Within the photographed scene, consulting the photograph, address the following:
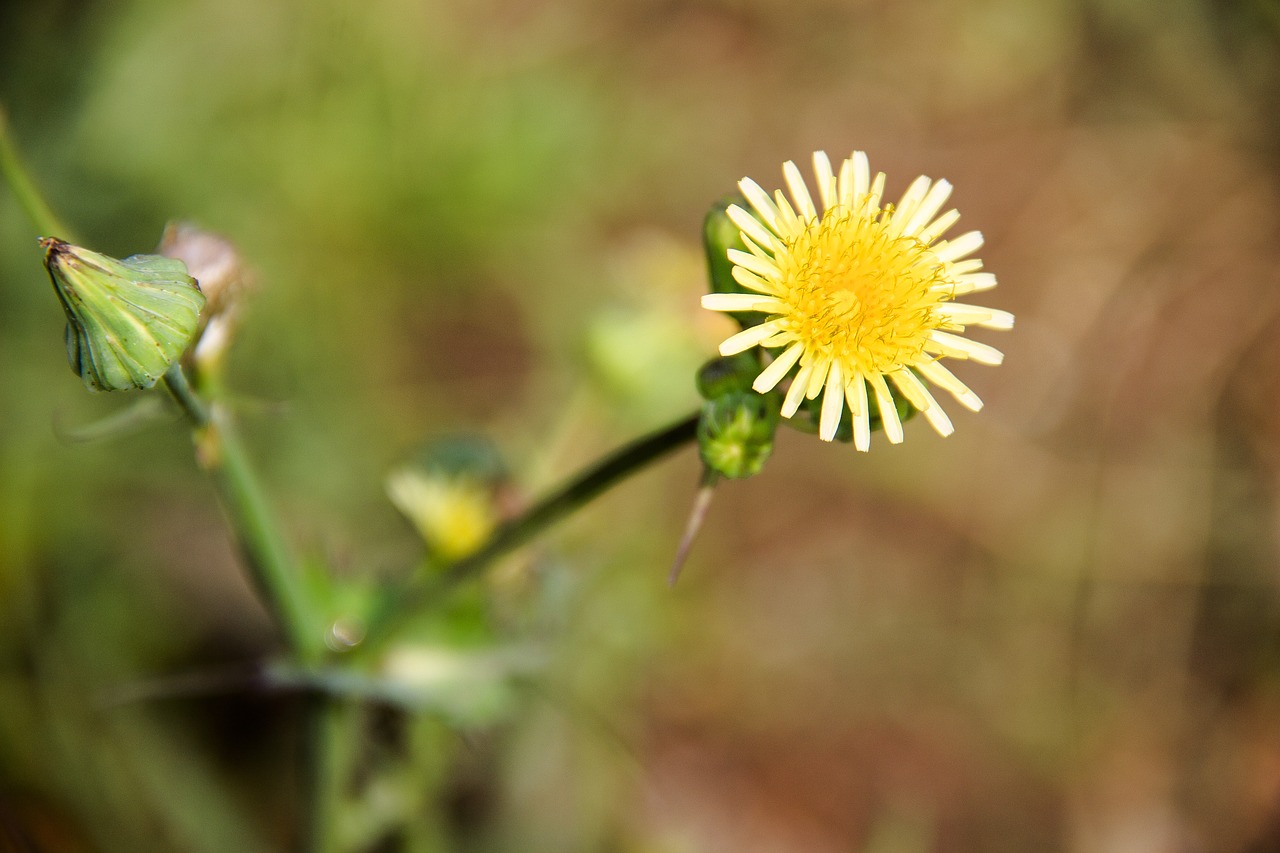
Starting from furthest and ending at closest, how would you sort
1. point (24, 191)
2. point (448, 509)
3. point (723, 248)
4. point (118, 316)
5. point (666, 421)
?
point (666, 421) → point (448, 509) → point (723, 248) → point (24, 191) → point (118, 316)


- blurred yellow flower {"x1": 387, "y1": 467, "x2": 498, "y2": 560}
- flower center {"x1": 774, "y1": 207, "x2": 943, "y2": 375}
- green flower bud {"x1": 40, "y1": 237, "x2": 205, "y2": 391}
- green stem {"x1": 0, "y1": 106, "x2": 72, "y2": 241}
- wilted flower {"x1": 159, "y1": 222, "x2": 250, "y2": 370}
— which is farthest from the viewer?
blurred yellow flower {"x1": 387, "y1": 467, "x2": 498, "y2": 560}

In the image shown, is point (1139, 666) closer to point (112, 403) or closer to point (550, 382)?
point (550, 382)

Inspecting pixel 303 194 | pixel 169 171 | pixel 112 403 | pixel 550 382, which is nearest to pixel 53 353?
pixel 112 403

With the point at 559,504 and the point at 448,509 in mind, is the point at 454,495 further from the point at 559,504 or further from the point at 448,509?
the point at 559,504

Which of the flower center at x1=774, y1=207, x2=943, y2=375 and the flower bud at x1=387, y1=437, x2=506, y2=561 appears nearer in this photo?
the flower center at x1=774, y1=207, x2=943, y2=375

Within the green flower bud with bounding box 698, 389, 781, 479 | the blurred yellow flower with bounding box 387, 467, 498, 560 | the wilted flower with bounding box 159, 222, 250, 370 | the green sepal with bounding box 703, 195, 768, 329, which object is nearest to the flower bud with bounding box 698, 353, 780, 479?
the green flower bud with bounding box 698, 389, 781, 479

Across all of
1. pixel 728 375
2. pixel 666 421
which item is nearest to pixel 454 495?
pixel 666 421

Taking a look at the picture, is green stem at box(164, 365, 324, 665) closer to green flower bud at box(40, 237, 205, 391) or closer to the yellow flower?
green flower bud at box(40, 237, 205, 391)
